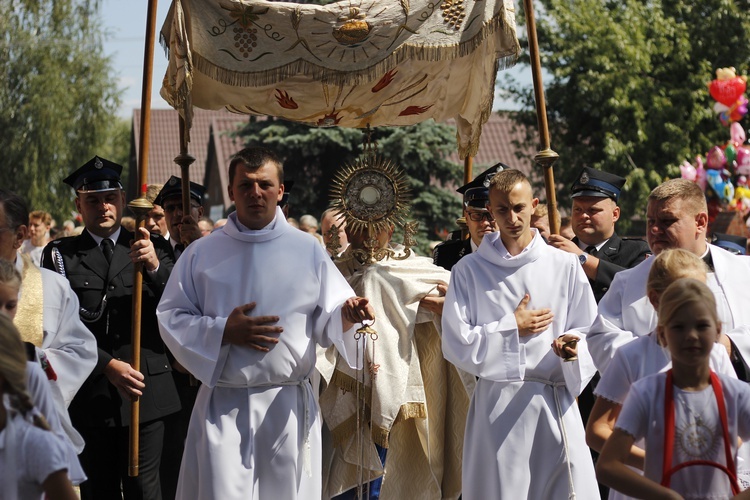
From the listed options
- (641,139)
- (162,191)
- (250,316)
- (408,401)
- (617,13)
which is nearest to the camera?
(250,316)

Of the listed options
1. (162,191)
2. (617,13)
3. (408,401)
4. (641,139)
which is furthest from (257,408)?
(617,13)

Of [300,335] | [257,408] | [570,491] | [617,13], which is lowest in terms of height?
[570,491]

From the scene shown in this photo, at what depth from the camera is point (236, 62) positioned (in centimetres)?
683

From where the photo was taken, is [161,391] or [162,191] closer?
[161,391]

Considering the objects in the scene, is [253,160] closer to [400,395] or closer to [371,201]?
[371,201]

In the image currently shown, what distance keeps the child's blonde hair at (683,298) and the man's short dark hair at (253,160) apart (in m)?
2.45

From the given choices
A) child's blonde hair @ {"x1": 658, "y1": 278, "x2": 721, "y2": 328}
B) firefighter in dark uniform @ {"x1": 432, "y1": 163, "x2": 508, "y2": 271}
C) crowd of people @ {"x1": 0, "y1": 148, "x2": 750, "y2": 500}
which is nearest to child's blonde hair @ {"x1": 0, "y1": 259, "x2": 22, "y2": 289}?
crowd of people @ {"x1": 0, "y1": 148, "x2": 750, "y2": 500}

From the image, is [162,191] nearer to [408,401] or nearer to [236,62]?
[236,62]

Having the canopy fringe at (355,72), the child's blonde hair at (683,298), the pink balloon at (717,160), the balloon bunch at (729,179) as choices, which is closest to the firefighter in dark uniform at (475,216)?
the canopy fringe at (355,72)

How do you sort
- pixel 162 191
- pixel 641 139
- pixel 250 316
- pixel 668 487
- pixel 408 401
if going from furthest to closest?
1. pixel 641 139
2. pixel 162 191
3. pixel 408 401
4. pixel 250 316
5. pixel 668 487

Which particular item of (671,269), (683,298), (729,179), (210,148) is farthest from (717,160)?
(210,148)

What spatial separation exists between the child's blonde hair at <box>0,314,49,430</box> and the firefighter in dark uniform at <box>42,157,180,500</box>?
9.69 feet

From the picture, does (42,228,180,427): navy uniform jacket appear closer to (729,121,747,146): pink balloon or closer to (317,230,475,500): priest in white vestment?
(317,230,475,500): priest in white vestment

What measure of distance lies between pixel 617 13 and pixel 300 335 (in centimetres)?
2439
